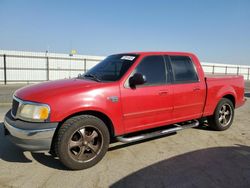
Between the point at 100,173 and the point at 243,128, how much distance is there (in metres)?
4.38

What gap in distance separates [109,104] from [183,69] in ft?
6.66

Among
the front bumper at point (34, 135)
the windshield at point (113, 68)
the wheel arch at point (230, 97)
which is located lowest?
the front bumper at point (34, 135)

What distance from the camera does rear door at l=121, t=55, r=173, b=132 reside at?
3.60 meters

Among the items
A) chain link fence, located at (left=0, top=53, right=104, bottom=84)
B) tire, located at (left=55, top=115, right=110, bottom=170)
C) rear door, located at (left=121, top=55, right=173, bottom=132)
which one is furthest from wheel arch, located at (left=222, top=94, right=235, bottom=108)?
chain link fence, located at (left=0, top=53, right=104, bottom=84)

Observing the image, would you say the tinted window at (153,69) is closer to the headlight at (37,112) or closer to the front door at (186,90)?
the front door at (186,90)

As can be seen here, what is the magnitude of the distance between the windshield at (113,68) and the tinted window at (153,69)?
210 mm

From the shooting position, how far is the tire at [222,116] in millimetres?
Result: 5060

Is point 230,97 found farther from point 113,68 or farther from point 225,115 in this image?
point 113,68

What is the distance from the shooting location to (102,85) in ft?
11.1

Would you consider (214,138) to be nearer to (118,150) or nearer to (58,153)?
(118,150)

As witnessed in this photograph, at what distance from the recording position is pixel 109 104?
11.1 ft

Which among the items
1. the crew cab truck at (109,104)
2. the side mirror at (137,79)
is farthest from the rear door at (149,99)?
the side mirror at (137,79)

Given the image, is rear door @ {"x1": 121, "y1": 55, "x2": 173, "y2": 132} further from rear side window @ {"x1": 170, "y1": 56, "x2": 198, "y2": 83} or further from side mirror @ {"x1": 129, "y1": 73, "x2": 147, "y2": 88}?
rear side window @ {"x1": 170, "y1": 56, "x2": 198, "y2": 83}

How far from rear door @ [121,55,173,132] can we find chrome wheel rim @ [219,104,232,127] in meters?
1.87
